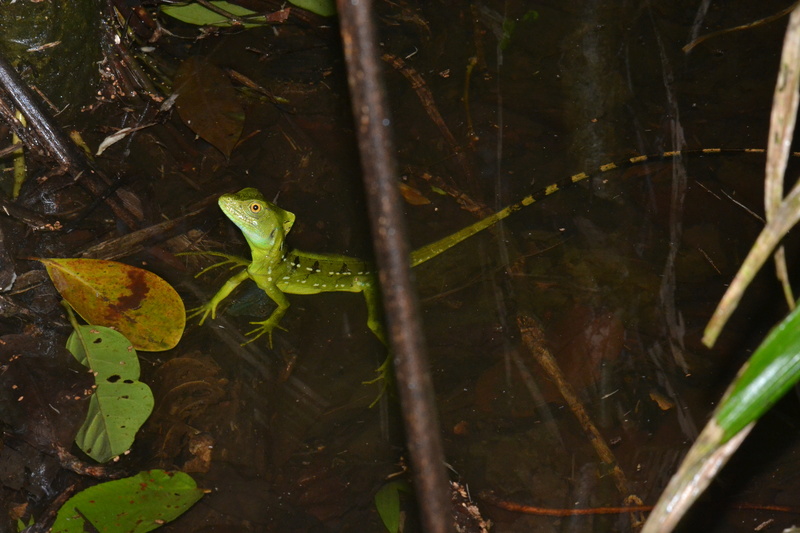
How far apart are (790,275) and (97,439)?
3.78 metres

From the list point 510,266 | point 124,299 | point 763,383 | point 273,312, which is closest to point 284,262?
point 273,312

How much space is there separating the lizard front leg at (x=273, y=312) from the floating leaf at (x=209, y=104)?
0.95 meters

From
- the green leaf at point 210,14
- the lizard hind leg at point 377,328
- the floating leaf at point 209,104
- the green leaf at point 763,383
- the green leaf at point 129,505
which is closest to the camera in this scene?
the green leaf at point 763,383

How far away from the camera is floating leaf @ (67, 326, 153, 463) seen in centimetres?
312

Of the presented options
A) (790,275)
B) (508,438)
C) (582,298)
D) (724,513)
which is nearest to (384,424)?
(508,438)

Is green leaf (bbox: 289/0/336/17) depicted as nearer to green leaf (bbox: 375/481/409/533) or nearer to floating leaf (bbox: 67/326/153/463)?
floating leaf (bbox: 67/326/153/463)

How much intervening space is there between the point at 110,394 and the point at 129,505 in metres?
0.60

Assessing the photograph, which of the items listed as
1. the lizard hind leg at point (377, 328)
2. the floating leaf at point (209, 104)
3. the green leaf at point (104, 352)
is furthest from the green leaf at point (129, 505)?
→ the floating leaf at point (209, 104)

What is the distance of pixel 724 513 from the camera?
288cm

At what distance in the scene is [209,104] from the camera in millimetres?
4230

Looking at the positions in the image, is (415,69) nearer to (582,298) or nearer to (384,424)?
(582,298)

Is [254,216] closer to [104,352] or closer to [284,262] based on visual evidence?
[284,262]

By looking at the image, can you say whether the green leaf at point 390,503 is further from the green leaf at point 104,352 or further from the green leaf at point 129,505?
the green leaf at point 104,352

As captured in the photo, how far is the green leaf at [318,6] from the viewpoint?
459 centimetres
